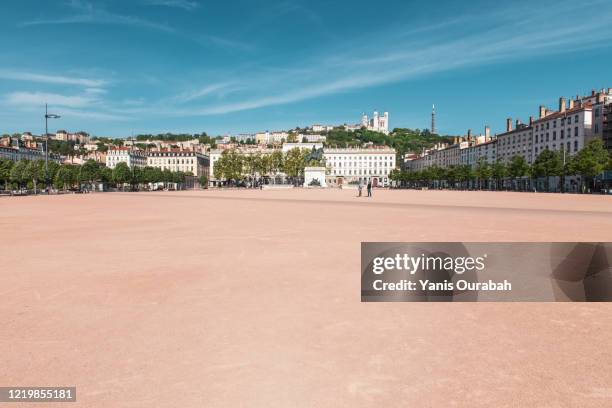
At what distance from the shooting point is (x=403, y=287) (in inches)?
281

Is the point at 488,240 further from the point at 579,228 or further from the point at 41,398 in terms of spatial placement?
the point at 41,398

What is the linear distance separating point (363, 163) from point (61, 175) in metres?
115

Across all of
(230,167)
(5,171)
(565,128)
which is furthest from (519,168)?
(5,171)

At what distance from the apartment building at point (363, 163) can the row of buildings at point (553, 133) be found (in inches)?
1360

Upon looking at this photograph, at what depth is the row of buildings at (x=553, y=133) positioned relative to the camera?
278ft

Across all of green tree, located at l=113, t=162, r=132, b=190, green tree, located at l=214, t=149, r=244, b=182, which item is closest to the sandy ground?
green tree, located at l=113, t=162, r=132, b=190

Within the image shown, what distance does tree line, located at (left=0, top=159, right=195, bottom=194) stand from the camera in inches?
2899

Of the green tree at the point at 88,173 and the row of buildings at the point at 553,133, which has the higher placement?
the row of buildings at the point at 553,133

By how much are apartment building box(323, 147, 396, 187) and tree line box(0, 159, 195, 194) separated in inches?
2626

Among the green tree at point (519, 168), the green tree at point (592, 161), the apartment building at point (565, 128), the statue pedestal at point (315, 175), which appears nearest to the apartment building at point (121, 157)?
the statue pedestal at point (315, 175)

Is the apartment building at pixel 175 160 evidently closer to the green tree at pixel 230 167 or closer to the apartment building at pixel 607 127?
the green tree at pixel 230 167

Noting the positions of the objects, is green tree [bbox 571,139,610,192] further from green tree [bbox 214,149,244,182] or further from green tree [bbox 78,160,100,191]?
green tree [bbox 78,160,100,191]

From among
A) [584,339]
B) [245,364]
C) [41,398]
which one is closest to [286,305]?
[245,364]

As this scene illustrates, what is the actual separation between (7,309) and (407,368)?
5889 mm
